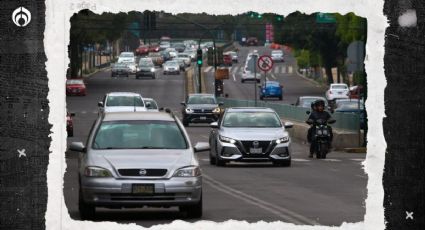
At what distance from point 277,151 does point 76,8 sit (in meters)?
21.1

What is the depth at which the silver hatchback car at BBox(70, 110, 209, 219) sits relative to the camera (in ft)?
54.6

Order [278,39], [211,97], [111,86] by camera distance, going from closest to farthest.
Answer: [211,97], [111,86], [278,39]

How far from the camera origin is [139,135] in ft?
59.2

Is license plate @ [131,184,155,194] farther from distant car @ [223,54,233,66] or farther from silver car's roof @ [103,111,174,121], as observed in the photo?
distant car @ [223,54,233,66]

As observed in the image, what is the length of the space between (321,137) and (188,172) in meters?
18.8

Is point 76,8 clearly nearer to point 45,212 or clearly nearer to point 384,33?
point 45,212

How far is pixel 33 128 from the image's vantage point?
35.4 ft

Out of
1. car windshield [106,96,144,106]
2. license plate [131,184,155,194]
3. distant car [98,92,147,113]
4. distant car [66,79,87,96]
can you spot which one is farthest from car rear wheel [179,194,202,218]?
distant car [66,79,87,96]

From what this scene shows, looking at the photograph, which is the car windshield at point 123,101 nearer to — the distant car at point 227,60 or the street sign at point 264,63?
the street sign at point 264,63

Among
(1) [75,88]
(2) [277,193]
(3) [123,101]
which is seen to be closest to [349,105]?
(3) [123,101]

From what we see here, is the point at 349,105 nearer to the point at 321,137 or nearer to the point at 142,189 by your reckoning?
the point at 321,137

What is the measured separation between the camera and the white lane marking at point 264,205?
17.0 meters

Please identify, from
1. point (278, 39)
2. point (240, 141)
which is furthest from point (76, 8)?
point (278, 39)

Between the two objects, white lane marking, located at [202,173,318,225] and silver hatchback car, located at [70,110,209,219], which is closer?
silver hatchback car, located at [70,110,209,219]
